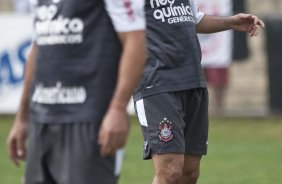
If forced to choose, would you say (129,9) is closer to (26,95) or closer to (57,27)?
(57,27)

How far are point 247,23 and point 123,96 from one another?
2933mm

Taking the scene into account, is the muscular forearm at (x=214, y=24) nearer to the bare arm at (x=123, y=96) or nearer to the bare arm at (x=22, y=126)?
the bare arm at (x=22, y=126)

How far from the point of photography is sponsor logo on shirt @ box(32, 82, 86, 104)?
5.14 metres

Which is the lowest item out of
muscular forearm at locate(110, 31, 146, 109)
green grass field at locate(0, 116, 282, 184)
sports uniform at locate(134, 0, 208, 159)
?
green grass field at locate(0, 116, 282, 184)

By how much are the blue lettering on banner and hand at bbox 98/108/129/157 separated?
1059 centimetres

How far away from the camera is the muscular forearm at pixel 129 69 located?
193 inches

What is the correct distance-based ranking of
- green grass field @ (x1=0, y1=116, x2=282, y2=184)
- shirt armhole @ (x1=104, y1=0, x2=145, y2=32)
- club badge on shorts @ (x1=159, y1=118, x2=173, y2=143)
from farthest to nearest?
1. green grass field @ (x1=0, y1=116, x2=282, y2=184)
2. club badge on shorts @ (x1=159, y1=118, x2=173, y2=143)
3. shirt armhole @ (x1=104, y1=0, x2=145, y2=32)

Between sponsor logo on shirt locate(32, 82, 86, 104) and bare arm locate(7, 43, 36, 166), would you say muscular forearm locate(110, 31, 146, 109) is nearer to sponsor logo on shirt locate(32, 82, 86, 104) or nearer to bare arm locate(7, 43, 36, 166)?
sponsor logo on shirt locate(32, 82, 86, 104)

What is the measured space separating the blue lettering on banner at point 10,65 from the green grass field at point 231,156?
64cm

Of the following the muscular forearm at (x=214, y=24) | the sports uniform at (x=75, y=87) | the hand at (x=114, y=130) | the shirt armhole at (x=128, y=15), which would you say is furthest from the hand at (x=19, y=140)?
the muscular forearm at (x=214, y=24)

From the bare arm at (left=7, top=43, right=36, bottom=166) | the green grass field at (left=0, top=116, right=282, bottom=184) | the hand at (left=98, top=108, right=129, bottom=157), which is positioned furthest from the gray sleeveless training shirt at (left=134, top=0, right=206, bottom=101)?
the green grass field at (left=0, top=116, right=282, bottom=184)

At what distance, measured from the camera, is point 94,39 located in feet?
16.8

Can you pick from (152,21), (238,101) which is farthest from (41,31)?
(238,101)

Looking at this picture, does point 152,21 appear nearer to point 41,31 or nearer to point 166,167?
point 166,167
